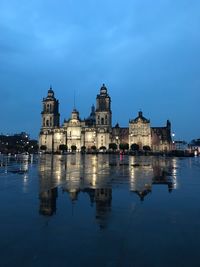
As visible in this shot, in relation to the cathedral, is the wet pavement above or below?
below

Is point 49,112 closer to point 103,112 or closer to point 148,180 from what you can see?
point 103,112

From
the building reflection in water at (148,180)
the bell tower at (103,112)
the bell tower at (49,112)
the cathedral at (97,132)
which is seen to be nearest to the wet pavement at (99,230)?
the building reflection in water at (148,180)

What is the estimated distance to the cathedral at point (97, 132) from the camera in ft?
580

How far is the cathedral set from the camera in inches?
6959

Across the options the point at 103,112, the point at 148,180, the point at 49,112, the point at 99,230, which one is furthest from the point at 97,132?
the point at 99,230

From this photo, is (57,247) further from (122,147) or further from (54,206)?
(122,147)

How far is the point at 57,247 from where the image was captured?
512 centimetres

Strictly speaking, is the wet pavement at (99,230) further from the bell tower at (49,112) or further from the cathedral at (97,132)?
the bell tower at (49,112)

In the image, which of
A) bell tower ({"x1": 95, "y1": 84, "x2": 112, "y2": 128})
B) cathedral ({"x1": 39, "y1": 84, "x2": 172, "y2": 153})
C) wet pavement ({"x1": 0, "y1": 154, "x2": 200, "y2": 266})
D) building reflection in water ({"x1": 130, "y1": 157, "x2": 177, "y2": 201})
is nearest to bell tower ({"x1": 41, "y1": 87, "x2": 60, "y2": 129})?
cathedral ({"x1": 39, "y1": 84, "x2": 172, "y2": 153})

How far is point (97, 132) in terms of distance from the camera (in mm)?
178000

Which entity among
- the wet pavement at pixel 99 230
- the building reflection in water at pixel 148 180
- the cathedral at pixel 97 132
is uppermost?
the cathedral at pixel 97 132

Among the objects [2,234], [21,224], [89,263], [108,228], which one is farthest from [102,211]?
[89,263]

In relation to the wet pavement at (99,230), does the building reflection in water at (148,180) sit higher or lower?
higher

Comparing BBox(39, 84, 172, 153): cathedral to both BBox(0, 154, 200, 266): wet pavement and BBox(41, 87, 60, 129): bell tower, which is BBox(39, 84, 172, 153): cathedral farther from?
BBox(0, 154, 200, 266): wet pavement
